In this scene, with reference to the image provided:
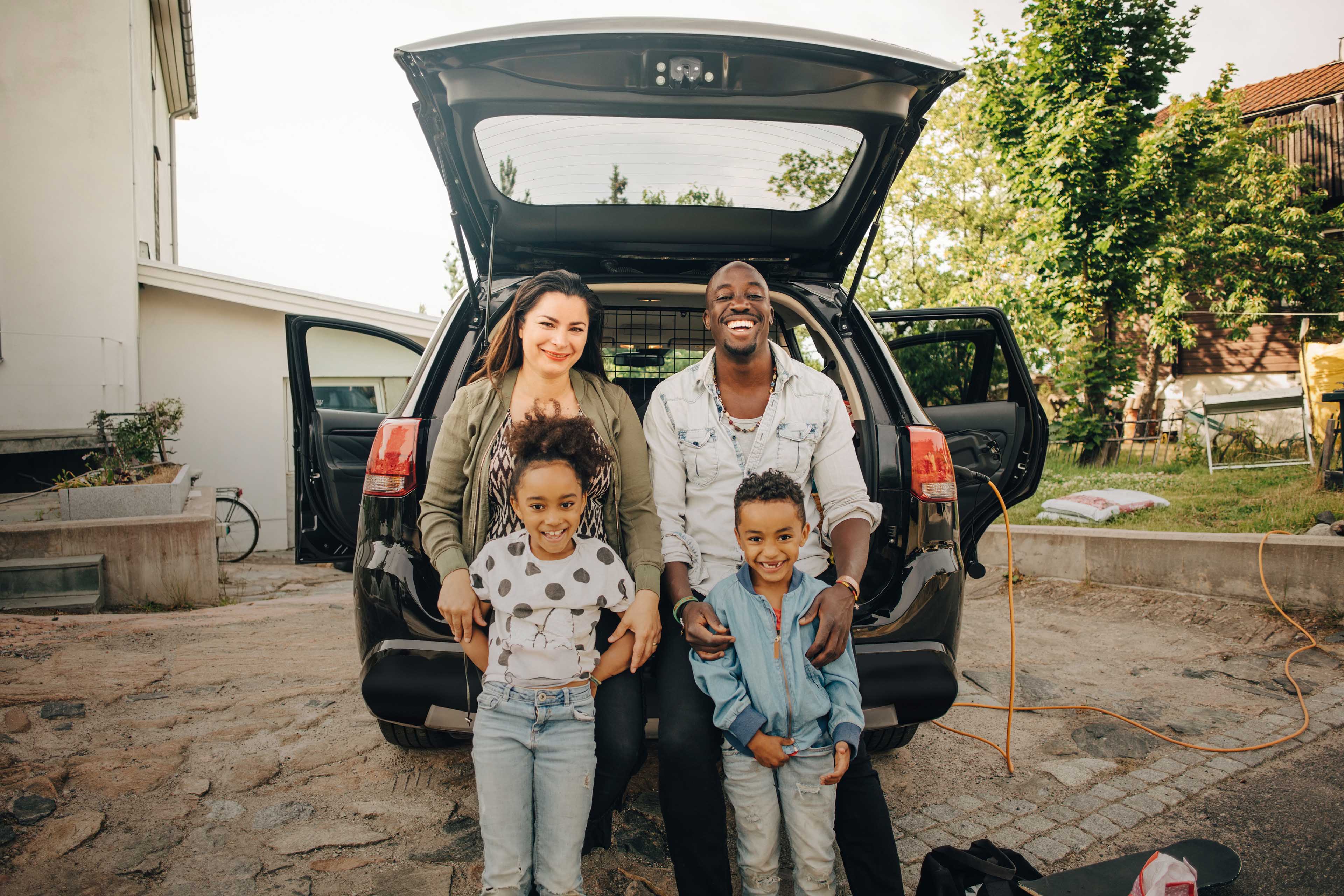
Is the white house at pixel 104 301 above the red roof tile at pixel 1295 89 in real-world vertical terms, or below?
below

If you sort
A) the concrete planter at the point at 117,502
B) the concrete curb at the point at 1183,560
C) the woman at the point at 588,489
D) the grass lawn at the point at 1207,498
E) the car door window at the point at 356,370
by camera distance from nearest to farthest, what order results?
the woman at the point at 588,489 < the concrete curb at the point at 1183,560 < the grass lawn at the point at 1207,498 < the concrete planter at the point at 117,502 < the car door window at the point at 356,370

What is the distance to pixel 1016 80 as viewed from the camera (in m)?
11.5

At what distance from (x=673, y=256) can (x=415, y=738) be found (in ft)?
5.76

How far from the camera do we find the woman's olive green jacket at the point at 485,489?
2.04 m

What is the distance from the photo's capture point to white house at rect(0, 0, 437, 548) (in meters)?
8.68

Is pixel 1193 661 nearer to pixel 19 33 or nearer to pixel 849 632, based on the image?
pixel 849 632

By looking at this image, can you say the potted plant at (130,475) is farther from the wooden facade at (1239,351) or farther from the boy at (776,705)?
the wooden facade at (1239,351)

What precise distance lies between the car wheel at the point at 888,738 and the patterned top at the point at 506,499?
97cm

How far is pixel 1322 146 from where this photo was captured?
1766 cm

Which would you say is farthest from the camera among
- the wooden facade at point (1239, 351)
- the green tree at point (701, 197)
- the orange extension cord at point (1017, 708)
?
the wooden facade at point (1239, 351)

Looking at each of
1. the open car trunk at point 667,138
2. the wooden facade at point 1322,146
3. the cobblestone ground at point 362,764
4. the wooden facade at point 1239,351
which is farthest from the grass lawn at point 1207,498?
the wooden facade at point 1322,146

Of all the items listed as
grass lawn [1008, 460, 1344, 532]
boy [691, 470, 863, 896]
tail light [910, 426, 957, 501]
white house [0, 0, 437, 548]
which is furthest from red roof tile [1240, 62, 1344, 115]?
boy [691, 470, 863, 896]

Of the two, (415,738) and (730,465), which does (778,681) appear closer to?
(730,465)

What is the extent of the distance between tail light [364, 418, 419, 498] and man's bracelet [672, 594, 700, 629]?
76 cm
